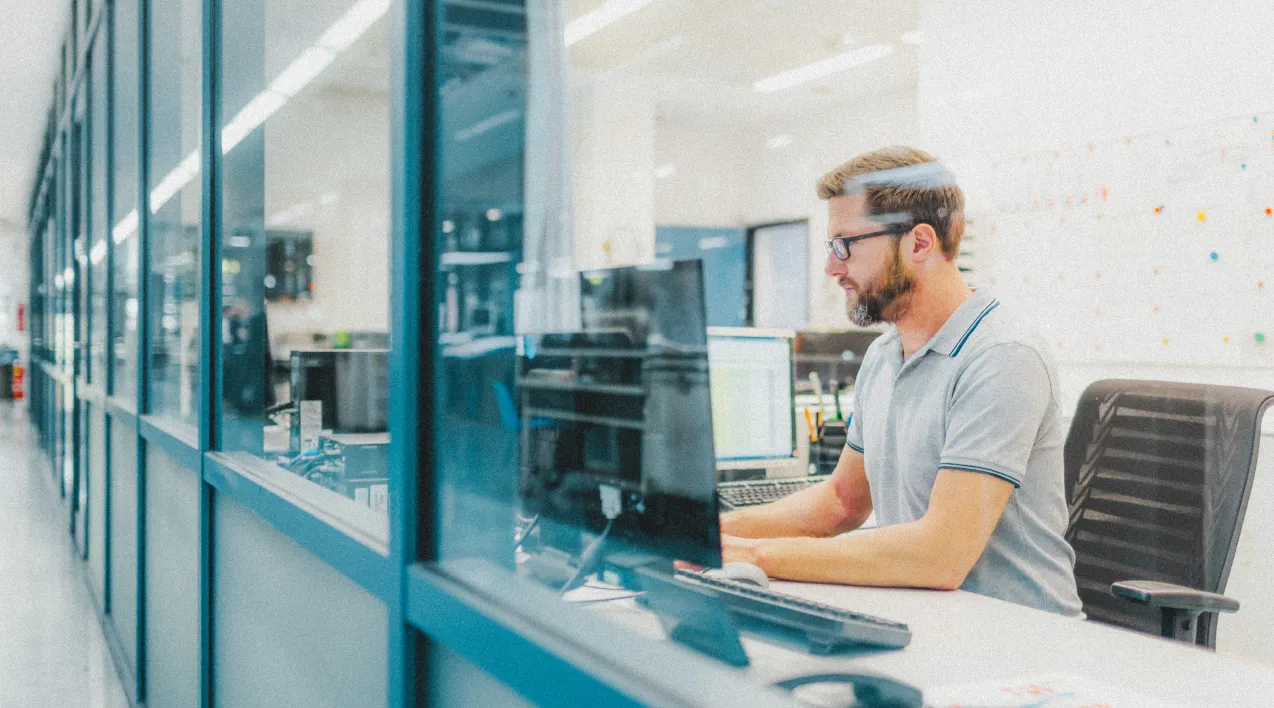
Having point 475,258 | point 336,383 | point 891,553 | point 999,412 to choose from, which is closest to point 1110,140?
point 999,412

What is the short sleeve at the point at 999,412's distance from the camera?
153 centimetres

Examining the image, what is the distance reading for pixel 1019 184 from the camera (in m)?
3.73

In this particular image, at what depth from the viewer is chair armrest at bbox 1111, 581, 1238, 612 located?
167 centimetres

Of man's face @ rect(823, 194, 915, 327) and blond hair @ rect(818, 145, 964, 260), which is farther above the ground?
blond hair @ rect(818, 145, 964, 260)

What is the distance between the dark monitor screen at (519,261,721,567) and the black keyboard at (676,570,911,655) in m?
0.07

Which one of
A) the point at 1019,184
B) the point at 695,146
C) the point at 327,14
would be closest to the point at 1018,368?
the point at 327,14

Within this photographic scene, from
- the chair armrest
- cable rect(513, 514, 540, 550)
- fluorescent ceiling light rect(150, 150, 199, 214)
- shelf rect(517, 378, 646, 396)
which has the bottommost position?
the chair armrest

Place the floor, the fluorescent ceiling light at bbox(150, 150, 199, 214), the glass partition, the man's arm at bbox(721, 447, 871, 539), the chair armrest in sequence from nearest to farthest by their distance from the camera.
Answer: the chair armrest < the man's arm at bbox(721, 447, 871, 539) < the fluorescent ceiling light at bbox(150, 150, 199, 214) < the floor < the glass partition

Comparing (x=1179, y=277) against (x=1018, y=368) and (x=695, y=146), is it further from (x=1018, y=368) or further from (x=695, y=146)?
(x=695, y=146)

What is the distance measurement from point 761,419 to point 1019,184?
5.94 ft

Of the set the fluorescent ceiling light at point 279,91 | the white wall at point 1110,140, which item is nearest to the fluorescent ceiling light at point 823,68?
the white wall at point 1110,140

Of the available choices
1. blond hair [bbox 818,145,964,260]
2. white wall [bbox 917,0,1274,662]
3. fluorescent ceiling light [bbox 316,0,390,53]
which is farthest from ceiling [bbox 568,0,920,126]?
blond hair [bbox 818,145,964,260]

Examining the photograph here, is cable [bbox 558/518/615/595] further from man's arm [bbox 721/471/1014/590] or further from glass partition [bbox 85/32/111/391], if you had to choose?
glass partition [bbox 85/32/111/391]

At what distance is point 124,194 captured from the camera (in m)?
3.71
